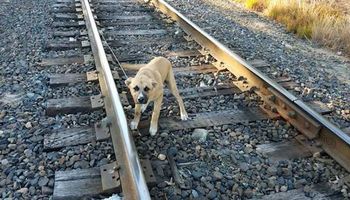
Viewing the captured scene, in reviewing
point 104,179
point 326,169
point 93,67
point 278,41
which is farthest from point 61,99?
point 278,41

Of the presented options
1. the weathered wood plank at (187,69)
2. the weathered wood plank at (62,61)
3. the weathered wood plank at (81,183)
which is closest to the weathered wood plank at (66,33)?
the weathered wood plank at (62,61)

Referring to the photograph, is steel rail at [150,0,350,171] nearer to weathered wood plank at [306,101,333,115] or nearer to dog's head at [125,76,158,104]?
weathered wood plank at [306,101,333,115]

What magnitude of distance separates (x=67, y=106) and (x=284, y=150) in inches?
79.5

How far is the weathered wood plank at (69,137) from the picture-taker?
3123 millimetres

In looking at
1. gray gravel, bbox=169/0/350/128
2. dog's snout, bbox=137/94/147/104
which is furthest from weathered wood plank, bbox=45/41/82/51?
dog's snout, bbox=137/94/147/104

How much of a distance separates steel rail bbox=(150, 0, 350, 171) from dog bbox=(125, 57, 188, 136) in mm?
980

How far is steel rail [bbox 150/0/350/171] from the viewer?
10.1 ft

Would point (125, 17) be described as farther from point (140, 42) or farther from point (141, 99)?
point (141, 99)

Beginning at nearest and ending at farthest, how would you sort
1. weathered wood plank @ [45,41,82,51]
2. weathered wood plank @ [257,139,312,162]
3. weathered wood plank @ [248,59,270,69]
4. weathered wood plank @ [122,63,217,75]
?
weathered wood plank @ [257,139,312,162], weathered wood plank @ [122,63,217,75], weathered wood plank @ [248,59,270,69], weathered wood plank @ [45,41,82,51]

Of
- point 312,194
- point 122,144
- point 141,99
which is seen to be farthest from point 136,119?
point 312,194

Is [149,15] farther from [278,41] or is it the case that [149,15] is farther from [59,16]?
[278,41]

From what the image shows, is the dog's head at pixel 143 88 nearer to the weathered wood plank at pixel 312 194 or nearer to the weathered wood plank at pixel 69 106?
the weathered wood plank at pixel 69 106

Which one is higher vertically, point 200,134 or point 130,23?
point 130,23

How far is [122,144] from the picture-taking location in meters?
2.90
